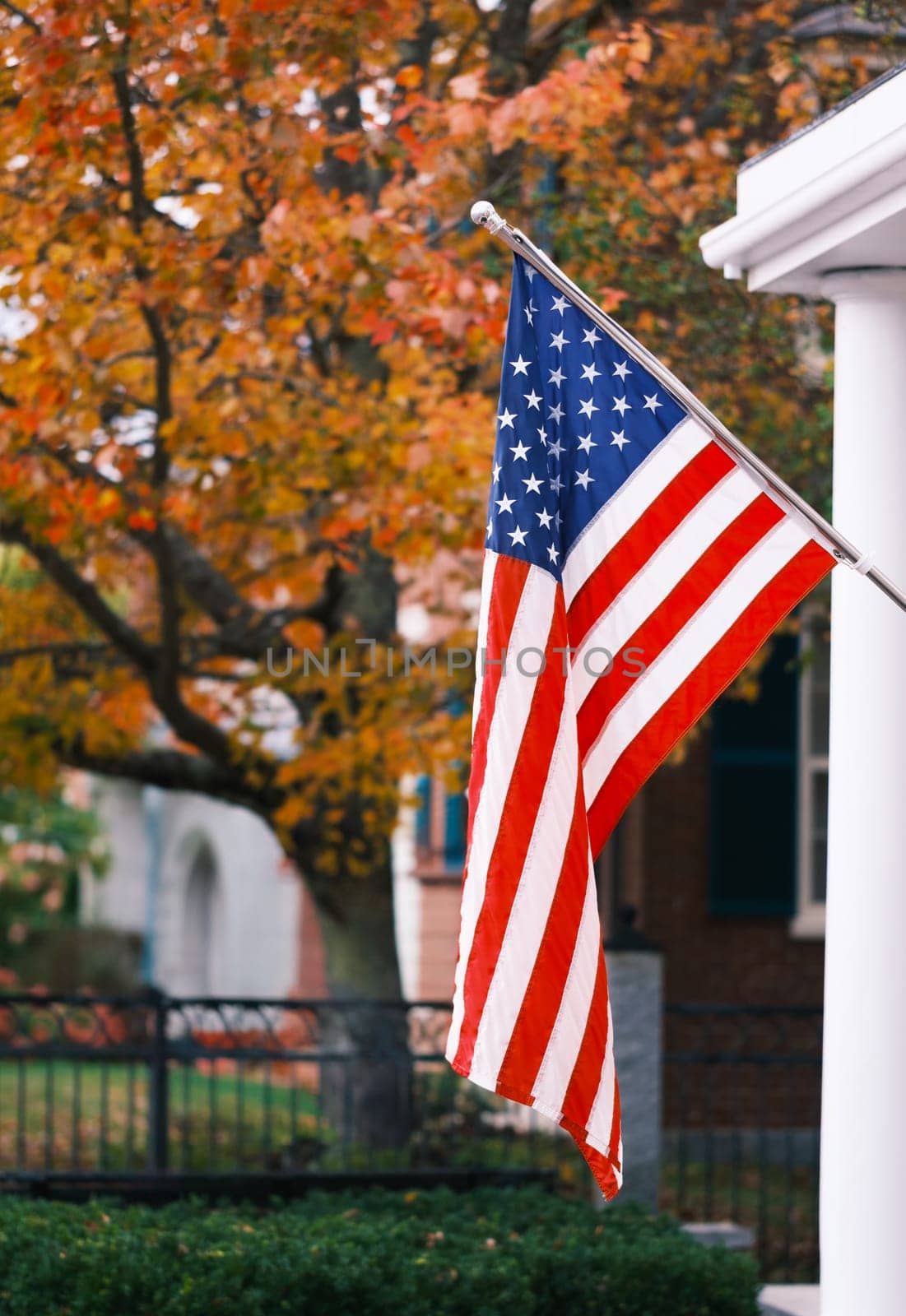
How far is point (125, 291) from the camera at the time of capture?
7941 mm

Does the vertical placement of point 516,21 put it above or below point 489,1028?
above

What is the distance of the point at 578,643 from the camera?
4273 mm

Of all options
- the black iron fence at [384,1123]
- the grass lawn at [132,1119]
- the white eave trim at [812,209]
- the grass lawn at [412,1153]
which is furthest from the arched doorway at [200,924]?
the white eave trim at [812,209]

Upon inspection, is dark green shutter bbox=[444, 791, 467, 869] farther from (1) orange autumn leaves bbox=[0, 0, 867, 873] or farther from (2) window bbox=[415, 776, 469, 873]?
(1) orange autumn leaves bbox=[0, 0, 867, 873]

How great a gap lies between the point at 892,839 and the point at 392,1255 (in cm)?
256

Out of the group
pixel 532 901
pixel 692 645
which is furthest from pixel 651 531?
pixel 532 901

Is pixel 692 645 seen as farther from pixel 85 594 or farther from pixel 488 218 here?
pixel 85 594

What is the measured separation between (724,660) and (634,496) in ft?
1.55

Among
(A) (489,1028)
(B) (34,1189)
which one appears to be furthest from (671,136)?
→ (A) (489,1028)

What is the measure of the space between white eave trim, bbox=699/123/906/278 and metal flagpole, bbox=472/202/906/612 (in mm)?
727

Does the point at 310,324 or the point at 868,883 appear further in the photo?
the point at 310,324

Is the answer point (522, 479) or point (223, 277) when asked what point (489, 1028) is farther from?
point (223, 277)

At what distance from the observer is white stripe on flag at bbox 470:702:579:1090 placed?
405 centimetres

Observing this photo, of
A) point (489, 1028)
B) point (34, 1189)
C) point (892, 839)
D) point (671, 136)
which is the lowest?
point (34, 1189)
